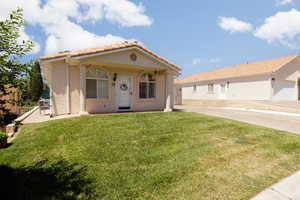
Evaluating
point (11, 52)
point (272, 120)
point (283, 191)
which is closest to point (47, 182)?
point (11, 52)

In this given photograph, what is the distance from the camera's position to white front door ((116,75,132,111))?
10211mm

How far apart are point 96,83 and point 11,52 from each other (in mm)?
7044

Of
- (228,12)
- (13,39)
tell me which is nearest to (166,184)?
(13,39)

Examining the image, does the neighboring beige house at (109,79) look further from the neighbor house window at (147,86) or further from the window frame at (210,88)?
the window frame at (210,88)

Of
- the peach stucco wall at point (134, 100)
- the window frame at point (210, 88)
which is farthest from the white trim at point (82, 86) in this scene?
the window frame at point (210, 88)

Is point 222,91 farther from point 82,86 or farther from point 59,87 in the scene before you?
point 59,87

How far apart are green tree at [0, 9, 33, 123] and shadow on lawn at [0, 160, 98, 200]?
1.67 m

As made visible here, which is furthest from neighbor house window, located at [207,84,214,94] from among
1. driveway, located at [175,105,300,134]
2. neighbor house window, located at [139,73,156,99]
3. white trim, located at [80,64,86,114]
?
white trim, located at [80,64,86,114]

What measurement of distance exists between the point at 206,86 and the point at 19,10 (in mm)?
24066

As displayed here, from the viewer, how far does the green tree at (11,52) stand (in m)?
2.35

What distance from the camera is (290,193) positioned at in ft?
9.02

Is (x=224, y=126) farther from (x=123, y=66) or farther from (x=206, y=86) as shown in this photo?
(x=206, y=86)

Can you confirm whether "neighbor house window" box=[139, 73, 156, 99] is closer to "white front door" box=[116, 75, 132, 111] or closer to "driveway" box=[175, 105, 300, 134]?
"white front door" box=[116, 75, 132, 111]

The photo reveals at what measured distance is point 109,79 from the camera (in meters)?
9.80
